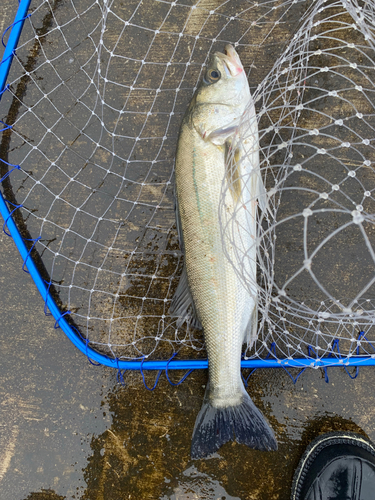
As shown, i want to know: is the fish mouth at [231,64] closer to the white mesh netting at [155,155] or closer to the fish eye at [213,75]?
the fish eye at [213,75]

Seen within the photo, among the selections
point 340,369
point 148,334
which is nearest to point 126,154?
point 148,334

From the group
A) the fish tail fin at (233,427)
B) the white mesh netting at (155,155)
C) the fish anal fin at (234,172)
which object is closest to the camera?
the fish anal fin at (234,172)

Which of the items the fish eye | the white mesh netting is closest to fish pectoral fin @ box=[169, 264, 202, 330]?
the white mesh netting

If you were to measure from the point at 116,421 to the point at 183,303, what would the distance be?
3.69 ft

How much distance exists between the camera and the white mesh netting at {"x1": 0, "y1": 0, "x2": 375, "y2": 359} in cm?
229

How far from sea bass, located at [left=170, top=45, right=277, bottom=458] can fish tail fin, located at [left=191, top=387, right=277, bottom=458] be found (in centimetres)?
6

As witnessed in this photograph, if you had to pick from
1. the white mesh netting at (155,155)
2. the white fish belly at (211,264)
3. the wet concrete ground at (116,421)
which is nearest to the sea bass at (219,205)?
the white fish belly at (211,264)

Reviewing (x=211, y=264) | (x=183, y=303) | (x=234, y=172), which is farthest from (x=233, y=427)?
(x=234, y=172)

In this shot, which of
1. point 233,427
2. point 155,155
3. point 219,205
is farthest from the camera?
point 155,155

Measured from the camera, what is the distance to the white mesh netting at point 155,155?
7.50 feet

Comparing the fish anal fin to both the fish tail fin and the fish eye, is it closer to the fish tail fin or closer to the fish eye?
the fish eye

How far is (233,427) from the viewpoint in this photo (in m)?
2.04

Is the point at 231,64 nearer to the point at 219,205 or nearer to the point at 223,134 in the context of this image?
the point at 223,134

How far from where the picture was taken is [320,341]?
230cm
